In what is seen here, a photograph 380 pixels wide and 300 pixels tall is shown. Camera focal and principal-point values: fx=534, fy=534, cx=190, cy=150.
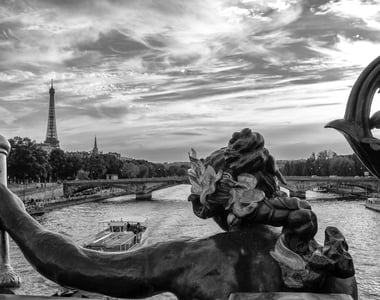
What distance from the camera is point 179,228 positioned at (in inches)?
906

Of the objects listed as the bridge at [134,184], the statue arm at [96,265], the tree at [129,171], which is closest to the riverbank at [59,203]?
the bridge at [134,184]

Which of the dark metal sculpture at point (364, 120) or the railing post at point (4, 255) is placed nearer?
the dark metal sculpture at point (364, 120)

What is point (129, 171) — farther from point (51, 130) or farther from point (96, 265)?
point (96, 265)

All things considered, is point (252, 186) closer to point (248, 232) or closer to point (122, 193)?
point (248, 232)

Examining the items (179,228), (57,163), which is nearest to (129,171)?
(57,163)

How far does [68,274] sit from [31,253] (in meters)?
0.12

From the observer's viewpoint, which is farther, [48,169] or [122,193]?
[122,193]

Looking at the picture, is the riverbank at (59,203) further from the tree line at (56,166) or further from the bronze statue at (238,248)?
the bronze statue at (238,248)

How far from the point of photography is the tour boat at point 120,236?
16766 mm

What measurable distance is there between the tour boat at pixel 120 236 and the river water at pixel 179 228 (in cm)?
53

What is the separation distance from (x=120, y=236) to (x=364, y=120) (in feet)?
60.6

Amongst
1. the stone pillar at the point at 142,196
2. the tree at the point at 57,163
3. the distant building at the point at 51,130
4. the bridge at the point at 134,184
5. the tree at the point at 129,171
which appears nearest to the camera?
the bridge at the point at 134,184

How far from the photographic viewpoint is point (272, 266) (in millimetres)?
1017

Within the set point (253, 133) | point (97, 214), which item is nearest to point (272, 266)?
point (253, 133)
